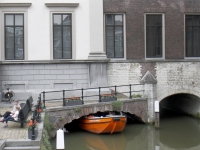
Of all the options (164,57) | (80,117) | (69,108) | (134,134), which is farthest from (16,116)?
(164,57)

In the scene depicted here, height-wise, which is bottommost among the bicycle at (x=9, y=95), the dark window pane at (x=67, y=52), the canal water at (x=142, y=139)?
the canal water at (x=142, y=139)

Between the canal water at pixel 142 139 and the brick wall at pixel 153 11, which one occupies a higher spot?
the brick wall at pixel 153 11

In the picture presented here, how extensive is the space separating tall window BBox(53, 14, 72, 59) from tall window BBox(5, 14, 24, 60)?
1825mm

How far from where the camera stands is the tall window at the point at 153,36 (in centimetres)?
2277

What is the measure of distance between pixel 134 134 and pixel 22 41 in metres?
8.10

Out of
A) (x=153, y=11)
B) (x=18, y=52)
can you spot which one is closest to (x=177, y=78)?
(x=153, y=11)

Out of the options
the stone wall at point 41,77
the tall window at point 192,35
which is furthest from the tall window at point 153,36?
the stone wall at point 41,77

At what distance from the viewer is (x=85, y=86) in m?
21.3

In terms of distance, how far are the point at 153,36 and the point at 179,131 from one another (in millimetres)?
6261

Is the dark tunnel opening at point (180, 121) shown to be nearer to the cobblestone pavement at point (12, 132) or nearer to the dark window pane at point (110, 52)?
the dark window pane at point (110, 52)

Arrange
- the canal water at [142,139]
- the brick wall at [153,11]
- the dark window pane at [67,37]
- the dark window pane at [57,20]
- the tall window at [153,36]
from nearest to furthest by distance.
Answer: the canal water at [142,139] < the dark window pane at [57,20] < the dark window pane at [67,37] < the brick wall at [153,11] < the tall window at [153,36]

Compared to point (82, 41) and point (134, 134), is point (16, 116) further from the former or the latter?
point (82, 41)

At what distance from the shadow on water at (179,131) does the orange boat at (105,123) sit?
2075 millimetres

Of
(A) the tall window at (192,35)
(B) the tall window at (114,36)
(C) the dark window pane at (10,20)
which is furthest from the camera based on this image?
(A) the tall window at (192,35)
